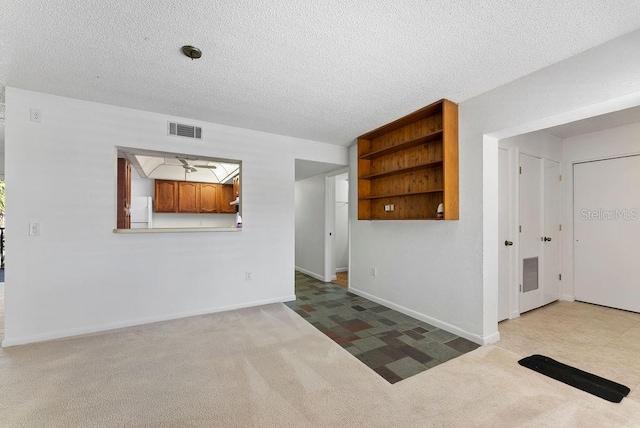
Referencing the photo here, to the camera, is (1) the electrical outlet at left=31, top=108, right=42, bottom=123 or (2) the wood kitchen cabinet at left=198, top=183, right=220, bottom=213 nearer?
(1) the electrical outlet at left=31, top=108, right=42, bottom=123

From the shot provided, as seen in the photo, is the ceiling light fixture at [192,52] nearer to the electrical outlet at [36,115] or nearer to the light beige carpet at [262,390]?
the electrical outlet at [36,115]

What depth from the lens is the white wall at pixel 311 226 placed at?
5199mm

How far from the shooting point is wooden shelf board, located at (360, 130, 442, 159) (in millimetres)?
2850

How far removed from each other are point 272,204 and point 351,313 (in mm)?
1849

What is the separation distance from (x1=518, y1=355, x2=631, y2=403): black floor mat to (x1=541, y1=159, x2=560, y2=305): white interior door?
74.4 inches

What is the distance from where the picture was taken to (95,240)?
9.11 ft

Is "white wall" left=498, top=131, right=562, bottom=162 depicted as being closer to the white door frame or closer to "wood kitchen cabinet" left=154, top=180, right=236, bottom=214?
the white door frame

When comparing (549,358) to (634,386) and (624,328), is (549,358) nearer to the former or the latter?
(634,386)

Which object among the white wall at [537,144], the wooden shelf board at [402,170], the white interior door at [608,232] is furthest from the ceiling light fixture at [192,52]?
the white interior door at [608,232]

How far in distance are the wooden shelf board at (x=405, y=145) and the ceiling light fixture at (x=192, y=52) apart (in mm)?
2268

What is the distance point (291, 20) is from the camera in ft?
5.29

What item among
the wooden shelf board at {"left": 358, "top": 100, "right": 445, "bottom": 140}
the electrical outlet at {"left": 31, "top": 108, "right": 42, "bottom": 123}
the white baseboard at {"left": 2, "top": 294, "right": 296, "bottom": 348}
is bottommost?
the white baseboard at {"left": 2, "top": 294, "right": 296, "bottom": 348}

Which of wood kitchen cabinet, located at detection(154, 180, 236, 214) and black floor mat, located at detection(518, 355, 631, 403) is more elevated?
wood kitchen cabinet, located at detection(154, 180, 236, 214)

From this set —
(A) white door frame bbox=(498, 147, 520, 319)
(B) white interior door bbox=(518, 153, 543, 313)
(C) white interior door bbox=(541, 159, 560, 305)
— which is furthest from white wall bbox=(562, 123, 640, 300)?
(A) white door frame bbox=(498, 147, 520, 319)
